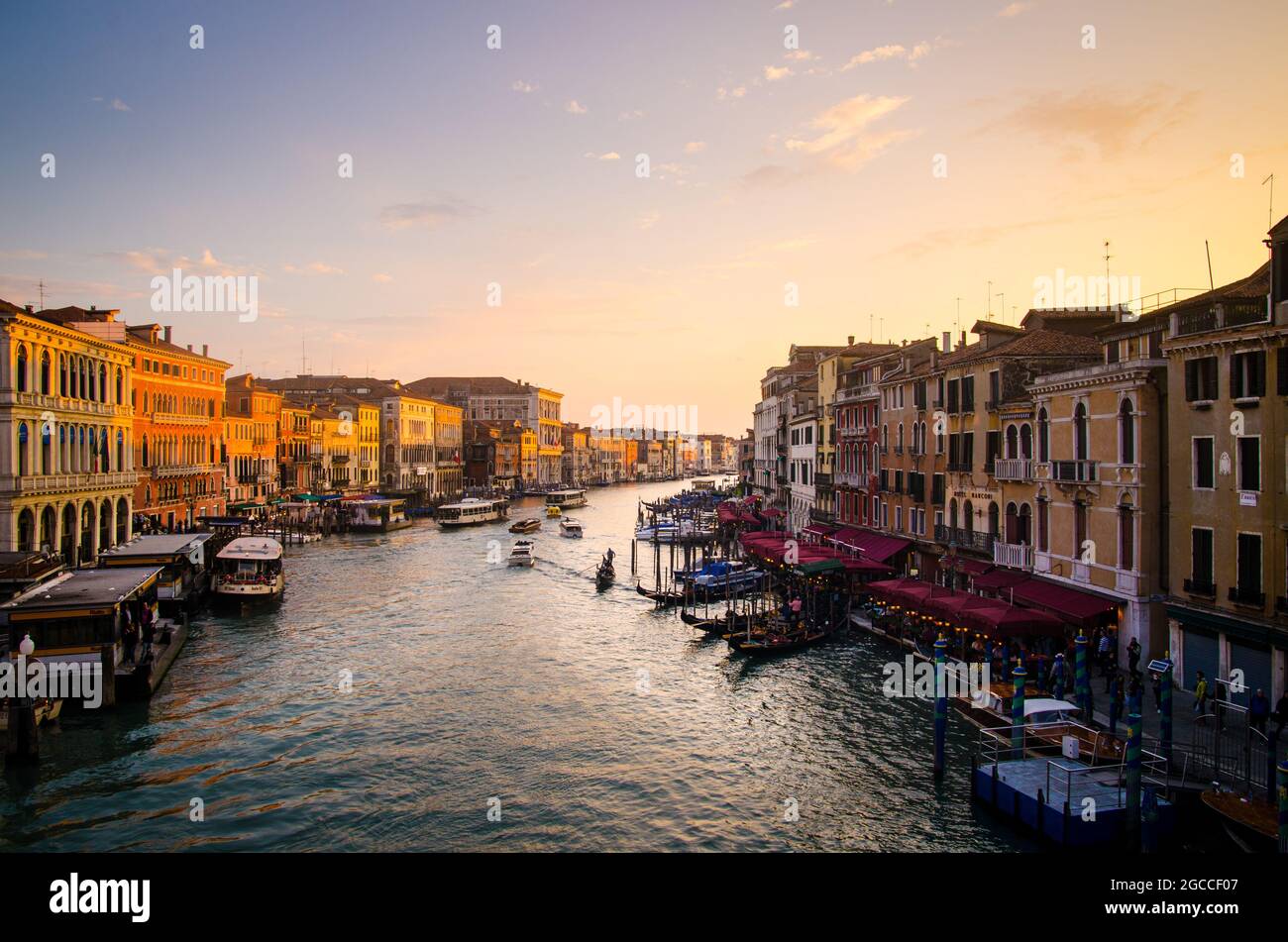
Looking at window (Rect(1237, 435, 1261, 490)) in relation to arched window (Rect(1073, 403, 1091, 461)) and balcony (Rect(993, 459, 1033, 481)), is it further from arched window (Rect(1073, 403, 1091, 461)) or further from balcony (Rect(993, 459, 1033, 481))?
balcony (Rect(993, 459, 1033, 481))

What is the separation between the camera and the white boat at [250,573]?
31.4 meters

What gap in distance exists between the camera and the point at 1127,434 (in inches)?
728

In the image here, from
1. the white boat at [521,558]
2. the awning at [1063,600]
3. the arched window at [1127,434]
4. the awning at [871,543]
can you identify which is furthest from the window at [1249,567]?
the white boat at [521,558]

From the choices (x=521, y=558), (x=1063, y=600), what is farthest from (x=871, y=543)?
(x=521, y=558)

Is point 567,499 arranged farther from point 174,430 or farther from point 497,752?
point 497,752

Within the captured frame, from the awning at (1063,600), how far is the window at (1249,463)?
169 inches

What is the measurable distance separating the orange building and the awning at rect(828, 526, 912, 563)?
1277 inches

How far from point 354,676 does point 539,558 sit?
2563 centimetres

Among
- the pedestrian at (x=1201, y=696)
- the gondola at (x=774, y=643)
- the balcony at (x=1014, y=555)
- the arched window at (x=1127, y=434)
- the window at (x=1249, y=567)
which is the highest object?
the arched window at (x=1127, y=434)

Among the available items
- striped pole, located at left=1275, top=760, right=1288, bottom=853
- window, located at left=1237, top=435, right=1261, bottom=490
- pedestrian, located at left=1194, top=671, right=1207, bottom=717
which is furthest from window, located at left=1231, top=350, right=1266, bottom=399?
striped pole, located at left=1275, top=760, right=1288, bottom=853

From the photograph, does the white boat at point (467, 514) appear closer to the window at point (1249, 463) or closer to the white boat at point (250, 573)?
the white boat at point (250, 573)

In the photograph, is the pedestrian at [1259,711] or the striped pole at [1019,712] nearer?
the pedestrian at [1259,711]

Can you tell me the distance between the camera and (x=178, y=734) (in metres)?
17.3
